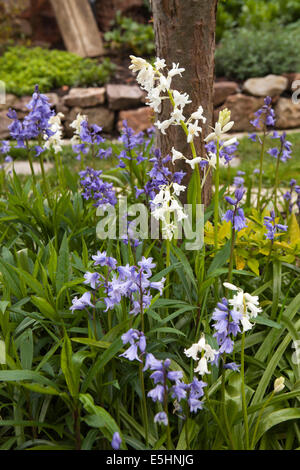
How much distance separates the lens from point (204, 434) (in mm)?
1843

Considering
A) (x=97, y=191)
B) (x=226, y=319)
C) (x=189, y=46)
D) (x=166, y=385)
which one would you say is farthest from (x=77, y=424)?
(x=189, y=46)

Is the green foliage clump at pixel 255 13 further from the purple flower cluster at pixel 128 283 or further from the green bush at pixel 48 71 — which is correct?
the purple flower cluster at pixel 128 283

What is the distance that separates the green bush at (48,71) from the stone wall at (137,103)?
0.25 metres

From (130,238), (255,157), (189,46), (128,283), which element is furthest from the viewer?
(255,157)

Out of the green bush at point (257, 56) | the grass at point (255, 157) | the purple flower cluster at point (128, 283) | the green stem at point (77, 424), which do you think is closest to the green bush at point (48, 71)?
the green bush at point (257, 56)

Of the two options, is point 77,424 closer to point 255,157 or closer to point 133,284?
point 133,284

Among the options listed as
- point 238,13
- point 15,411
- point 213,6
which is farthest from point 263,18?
point 15,411

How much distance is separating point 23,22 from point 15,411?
8.09 m

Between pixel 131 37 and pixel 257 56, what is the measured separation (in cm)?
206

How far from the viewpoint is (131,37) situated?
26.0ft

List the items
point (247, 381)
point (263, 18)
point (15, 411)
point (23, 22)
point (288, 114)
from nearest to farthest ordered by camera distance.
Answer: point (15, 411)
point (247, 381)
point (288, 114)
point (263, 18)
point (23, 22)

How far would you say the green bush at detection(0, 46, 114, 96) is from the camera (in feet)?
22.8

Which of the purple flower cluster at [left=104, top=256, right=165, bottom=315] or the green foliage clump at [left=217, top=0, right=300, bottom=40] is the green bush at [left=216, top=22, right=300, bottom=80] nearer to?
the green foliage clump at [left=217, top=0, right=300, bottom=40]
